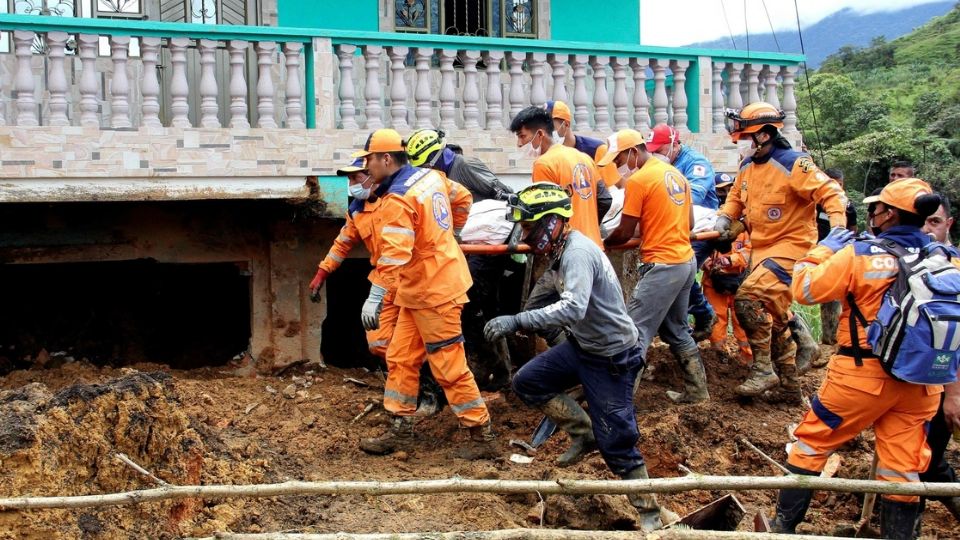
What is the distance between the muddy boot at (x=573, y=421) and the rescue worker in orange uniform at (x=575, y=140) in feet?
6.91

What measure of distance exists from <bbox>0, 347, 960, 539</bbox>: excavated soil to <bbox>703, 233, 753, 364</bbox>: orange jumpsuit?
36 cm

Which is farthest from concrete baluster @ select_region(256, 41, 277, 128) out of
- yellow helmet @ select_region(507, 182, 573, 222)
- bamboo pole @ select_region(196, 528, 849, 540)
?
bamboo pole @ select_region(196, 528, 849, 540)

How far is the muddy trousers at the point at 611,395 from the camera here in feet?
18.8

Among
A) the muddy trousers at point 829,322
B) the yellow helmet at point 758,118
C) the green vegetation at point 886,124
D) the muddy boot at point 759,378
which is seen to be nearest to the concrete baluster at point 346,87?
the yellow helmet at point 758,118

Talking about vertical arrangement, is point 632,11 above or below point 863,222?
above

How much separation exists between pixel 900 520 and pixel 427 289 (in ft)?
10.2

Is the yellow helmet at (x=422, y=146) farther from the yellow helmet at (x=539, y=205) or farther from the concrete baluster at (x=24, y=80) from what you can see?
the concrete baluster at (x=24, y=80)

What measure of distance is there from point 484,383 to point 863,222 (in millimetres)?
15806

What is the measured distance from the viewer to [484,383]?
8.47 meters

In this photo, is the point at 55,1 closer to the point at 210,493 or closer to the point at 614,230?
the point at 614,230

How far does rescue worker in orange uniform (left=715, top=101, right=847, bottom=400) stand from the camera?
7406mm

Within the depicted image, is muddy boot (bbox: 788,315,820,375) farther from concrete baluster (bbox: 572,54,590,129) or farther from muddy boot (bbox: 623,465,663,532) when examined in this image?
muddy boot (bbox: 623,465,663,532)

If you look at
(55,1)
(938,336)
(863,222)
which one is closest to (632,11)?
(55,1)

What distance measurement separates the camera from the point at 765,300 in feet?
24.8
